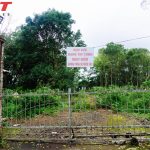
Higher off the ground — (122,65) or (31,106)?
(122,65)

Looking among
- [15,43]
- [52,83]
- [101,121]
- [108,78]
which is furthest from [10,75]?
[101,121]

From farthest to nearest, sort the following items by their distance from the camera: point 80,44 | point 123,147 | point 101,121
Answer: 1. point 80,44
2. point 101,121
3. point 123,147

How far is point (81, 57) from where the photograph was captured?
10672mm

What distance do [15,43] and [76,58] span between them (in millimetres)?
24487

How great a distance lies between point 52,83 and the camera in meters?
31.1

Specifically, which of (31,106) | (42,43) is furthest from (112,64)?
(31,106)

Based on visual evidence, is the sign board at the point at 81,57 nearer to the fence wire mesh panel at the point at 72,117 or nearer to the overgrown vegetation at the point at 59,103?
the fence wire mesh panel at the point at 72,117

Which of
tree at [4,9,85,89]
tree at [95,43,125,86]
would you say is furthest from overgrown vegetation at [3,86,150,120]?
tree at [95,43,125,86]

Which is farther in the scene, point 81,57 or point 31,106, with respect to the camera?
Answer: point 31,106

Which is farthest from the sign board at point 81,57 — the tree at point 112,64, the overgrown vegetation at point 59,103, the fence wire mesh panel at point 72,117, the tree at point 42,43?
the tree at point 112,64

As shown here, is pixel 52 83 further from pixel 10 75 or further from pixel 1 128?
pixel 1 128

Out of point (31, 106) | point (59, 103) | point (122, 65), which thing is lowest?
point (31, 106)

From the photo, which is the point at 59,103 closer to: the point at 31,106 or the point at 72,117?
the point at 31,106

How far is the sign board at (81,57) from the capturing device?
417 inches
